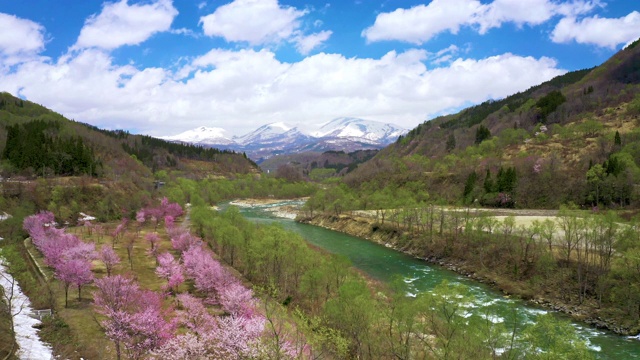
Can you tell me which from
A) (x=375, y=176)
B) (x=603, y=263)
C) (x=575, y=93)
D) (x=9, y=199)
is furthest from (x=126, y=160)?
(x=575, y=93)

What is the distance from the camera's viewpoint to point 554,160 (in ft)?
295

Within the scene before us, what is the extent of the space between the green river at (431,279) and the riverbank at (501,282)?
4.06 feet

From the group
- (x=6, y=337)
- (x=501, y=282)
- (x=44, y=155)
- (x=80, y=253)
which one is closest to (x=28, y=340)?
(x=6, y=337)

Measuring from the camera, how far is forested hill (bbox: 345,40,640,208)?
7406 cm

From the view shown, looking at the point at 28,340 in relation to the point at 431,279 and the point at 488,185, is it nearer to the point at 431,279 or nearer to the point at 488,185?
the point at 431,279

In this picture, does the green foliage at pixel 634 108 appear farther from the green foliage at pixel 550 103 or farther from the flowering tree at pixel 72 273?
the flowering tree at pixel 72 273

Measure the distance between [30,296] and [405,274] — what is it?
42.3 m

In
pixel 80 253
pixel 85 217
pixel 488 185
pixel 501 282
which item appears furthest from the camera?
pixel 488 185

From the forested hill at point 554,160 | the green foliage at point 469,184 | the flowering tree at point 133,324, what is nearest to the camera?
the flowering tree at point 133,324

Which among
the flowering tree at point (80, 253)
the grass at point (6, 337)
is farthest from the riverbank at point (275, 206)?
the grass at point (6, 337)

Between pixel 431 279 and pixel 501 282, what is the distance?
8415 mm

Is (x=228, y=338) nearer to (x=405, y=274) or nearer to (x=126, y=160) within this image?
(x=405, y=274)

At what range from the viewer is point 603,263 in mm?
41094

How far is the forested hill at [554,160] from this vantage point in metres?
74.1
